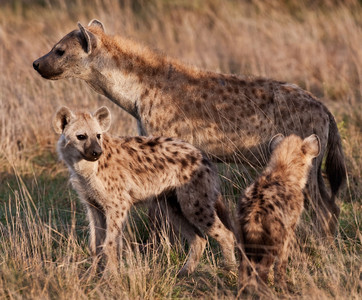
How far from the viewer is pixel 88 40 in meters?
6.02

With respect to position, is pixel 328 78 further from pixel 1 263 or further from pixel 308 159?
pixel 1 263

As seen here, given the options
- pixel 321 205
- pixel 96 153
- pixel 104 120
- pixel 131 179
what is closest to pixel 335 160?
pixel 321 205

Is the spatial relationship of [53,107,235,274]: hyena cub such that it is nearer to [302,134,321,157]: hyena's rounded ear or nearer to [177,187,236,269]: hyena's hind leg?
[177,187,236,269]: hyena's hind leg

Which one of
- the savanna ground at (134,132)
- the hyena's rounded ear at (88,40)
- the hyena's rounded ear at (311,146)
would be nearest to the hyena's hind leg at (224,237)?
the savanna ground at (134,132)

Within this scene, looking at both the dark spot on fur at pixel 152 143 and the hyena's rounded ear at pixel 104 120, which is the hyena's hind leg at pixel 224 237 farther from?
the hyena's rounded ear at pixel 104 120

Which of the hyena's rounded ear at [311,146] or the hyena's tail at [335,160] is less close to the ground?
the hyena's rounded ear at [311,146]

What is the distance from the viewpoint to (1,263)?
466 centimetres

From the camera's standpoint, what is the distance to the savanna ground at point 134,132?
14.9ft

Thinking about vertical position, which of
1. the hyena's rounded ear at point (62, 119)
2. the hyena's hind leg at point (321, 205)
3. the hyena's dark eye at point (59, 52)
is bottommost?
the hyena's hind leg at point (321, 205)

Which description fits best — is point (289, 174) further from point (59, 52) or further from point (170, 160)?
point (59, 52)

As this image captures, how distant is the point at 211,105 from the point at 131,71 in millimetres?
749

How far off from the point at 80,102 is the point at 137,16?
7302 millimetres

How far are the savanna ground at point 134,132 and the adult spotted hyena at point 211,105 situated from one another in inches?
11.4

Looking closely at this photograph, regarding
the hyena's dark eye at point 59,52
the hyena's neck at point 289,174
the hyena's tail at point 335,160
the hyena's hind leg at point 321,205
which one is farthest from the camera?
the hyena's dark eye at point 59,52
